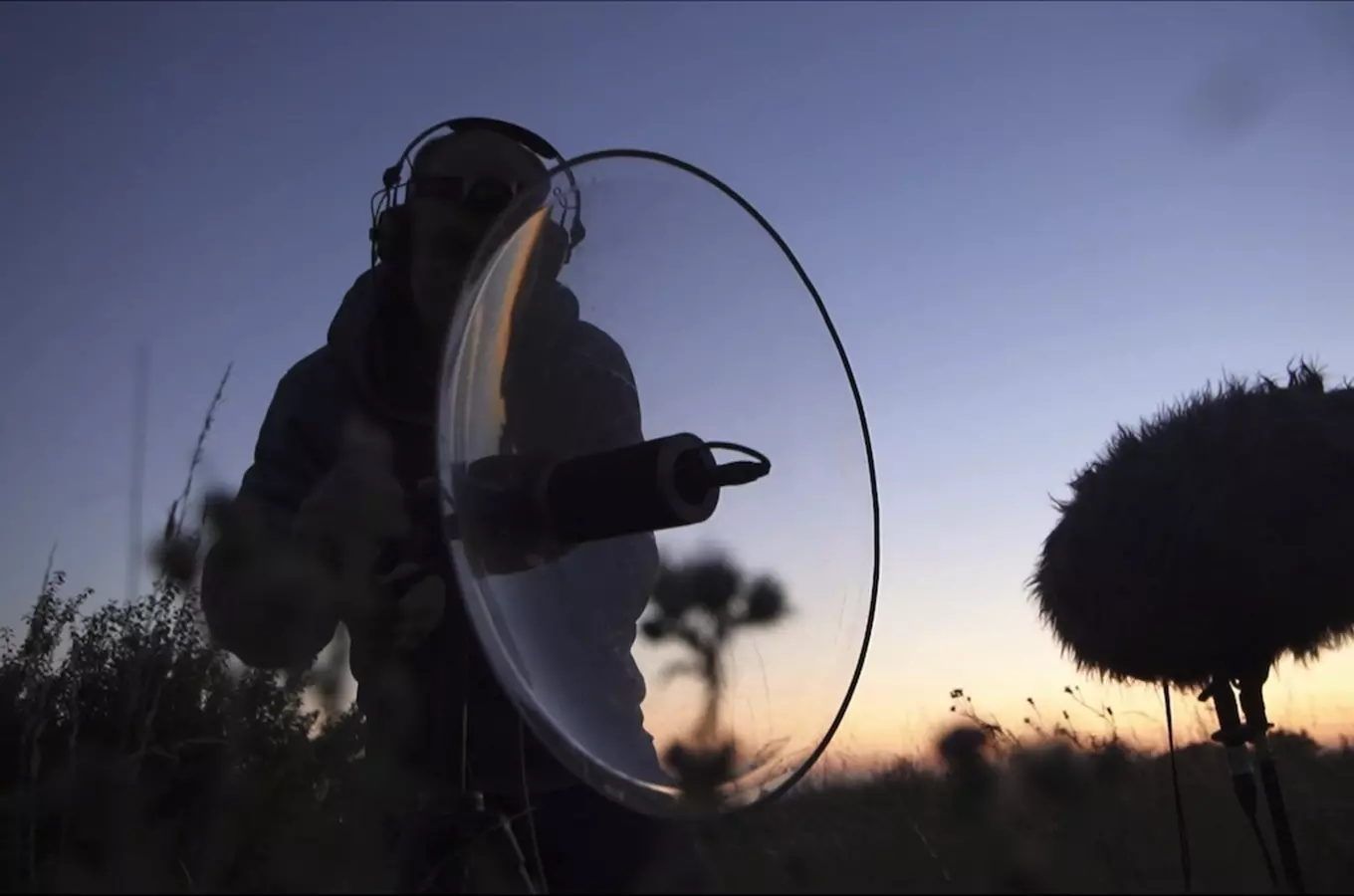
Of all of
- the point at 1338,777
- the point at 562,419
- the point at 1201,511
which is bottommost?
the point at 1338,777

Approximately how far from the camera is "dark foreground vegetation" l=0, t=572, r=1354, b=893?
927mm

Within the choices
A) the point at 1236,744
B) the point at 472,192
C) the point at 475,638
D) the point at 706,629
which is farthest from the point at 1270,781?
the point at 472,192

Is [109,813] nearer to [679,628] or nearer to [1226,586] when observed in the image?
[679,628]

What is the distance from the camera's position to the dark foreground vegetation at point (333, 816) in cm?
93

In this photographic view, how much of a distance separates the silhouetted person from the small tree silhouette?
3 cm

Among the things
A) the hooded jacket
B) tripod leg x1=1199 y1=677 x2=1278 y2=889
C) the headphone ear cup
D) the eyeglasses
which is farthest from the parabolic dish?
tripod leg x1=1199 y1=677 x2=1278 y2=889

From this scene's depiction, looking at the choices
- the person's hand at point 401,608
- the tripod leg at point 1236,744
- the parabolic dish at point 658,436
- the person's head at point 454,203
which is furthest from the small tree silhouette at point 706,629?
the tripod leg at point 1236,744

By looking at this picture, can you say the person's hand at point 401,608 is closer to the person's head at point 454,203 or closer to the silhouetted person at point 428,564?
the silhouetted person at point 428,564

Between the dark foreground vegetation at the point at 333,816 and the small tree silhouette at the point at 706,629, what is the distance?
10 cm

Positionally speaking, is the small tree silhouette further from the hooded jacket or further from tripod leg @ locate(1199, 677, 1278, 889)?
tripod leg @ locate(1199, 677, 1278, 889)

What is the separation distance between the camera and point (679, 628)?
1121 millimetres

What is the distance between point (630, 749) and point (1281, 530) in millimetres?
1641

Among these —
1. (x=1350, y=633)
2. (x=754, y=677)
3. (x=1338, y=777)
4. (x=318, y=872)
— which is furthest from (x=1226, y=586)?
(x=318, y=872)

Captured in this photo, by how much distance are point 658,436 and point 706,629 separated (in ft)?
0.78
